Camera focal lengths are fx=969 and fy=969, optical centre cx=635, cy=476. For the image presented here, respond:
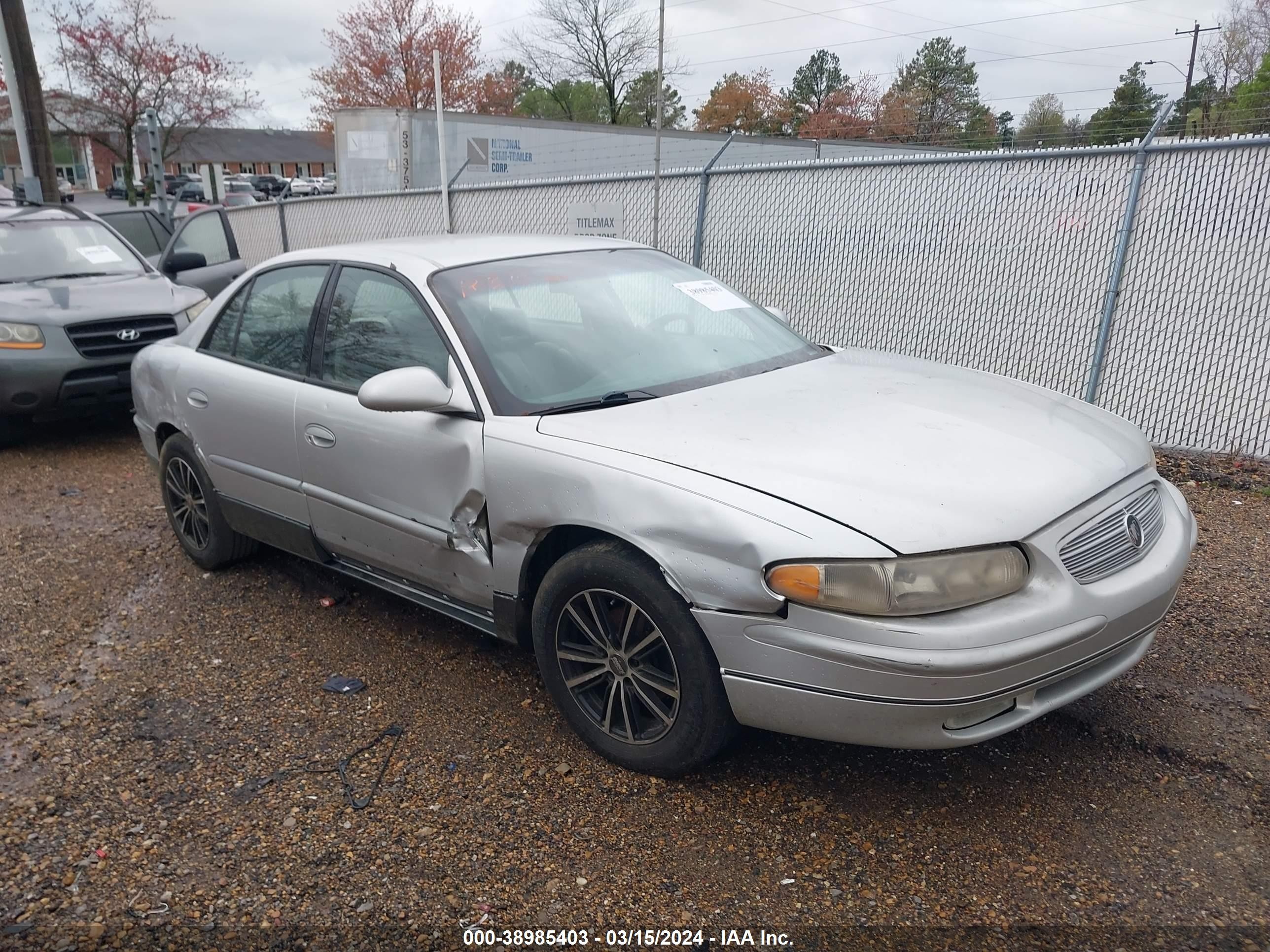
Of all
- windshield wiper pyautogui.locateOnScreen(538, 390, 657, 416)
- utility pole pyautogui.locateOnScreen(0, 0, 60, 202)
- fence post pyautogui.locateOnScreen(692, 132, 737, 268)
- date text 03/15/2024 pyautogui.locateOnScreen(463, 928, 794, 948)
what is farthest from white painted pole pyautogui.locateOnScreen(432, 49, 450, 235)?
date text 03/15/2024 pyautogui.locateOnScreen(463, 928, 794, 948)

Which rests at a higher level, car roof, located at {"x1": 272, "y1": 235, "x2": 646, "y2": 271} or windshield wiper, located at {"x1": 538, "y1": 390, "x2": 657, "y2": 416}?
car roof, located at {"x1": 272, "y1": 235, "x2": 646, "y2": 271}

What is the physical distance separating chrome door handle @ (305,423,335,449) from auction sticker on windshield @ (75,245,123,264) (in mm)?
5429

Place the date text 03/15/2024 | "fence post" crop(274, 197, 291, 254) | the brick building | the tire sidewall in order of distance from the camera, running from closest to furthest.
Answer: the date text 03/15/2024, the tire sidewall, "fence post" crop(274, 197, 291, 254), the brick building

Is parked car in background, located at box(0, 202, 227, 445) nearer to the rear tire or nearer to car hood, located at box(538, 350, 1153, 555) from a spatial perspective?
the rear tire

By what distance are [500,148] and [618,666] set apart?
1975 centimetres

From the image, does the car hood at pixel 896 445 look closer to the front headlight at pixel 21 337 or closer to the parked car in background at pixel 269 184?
the front headlight at pixel 21 337

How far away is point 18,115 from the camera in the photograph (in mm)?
13719

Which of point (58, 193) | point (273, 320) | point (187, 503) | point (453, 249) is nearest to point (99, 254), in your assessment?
point (187, 503)

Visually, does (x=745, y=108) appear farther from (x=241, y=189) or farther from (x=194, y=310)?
(x=194, y=310)

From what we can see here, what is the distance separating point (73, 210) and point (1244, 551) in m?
9.22

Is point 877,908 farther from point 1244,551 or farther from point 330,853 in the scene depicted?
point 1244,551

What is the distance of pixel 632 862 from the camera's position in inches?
103

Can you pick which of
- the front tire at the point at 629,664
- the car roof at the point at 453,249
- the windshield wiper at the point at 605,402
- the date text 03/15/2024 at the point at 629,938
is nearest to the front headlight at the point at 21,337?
the car roof at the point at 453,249

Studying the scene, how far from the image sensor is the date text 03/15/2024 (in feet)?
7.64
